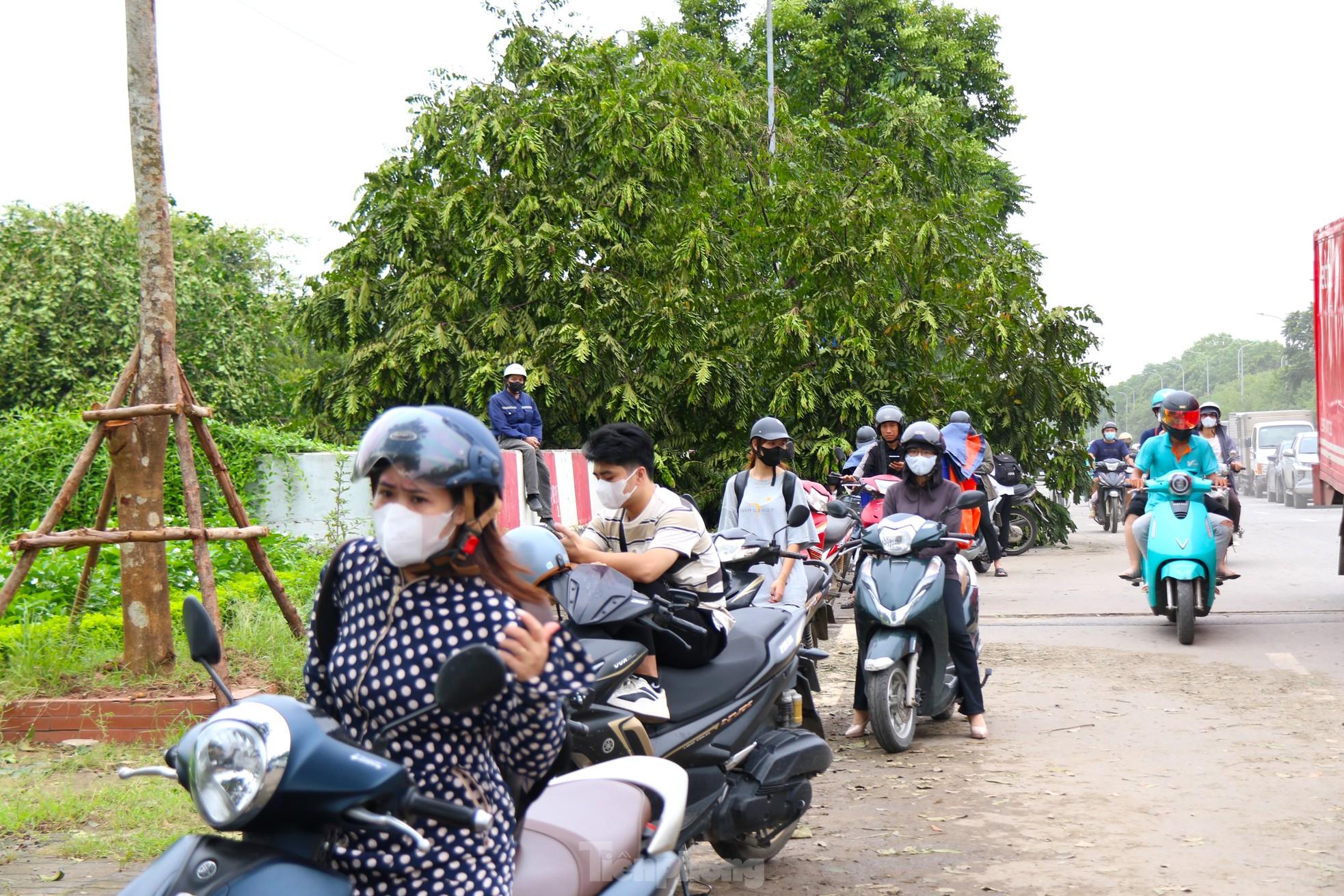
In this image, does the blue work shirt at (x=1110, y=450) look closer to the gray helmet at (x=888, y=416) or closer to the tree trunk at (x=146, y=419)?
the gray helmet at (x=888, y=416)

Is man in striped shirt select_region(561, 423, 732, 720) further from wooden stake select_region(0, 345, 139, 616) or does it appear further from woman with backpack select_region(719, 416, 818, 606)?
woman with backpack select_region(719, 416, 818, 606)

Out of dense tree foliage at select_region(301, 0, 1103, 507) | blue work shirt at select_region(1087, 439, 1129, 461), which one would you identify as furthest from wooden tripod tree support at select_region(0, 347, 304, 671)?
blue work shirt at select_region(1087, 439, 1129, 461)

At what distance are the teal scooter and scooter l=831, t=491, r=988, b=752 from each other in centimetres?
355

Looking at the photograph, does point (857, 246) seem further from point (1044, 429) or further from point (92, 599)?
point (92, 599)

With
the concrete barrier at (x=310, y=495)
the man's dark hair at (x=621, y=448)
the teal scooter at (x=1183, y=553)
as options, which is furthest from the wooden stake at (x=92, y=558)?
the teal scooter at (x=1183, y=553)

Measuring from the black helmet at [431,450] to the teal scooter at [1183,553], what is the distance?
9093mm

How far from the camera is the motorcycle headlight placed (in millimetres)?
2184

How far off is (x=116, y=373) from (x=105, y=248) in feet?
10.1

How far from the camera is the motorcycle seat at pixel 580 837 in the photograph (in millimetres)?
2711

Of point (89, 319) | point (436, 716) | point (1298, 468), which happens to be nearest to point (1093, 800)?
point (436, 716)

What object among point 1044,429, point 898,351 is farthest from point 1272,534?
point 898,351

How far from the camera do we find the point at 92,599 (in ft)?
31.1

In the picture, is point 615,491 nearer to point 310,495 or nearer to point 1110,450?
point 310,495

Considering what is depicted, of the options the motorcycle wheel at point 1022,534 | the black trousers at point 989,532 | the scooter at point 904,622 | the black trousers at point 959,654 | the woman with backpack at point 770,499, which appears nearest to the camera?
the scooter at point 904,622
